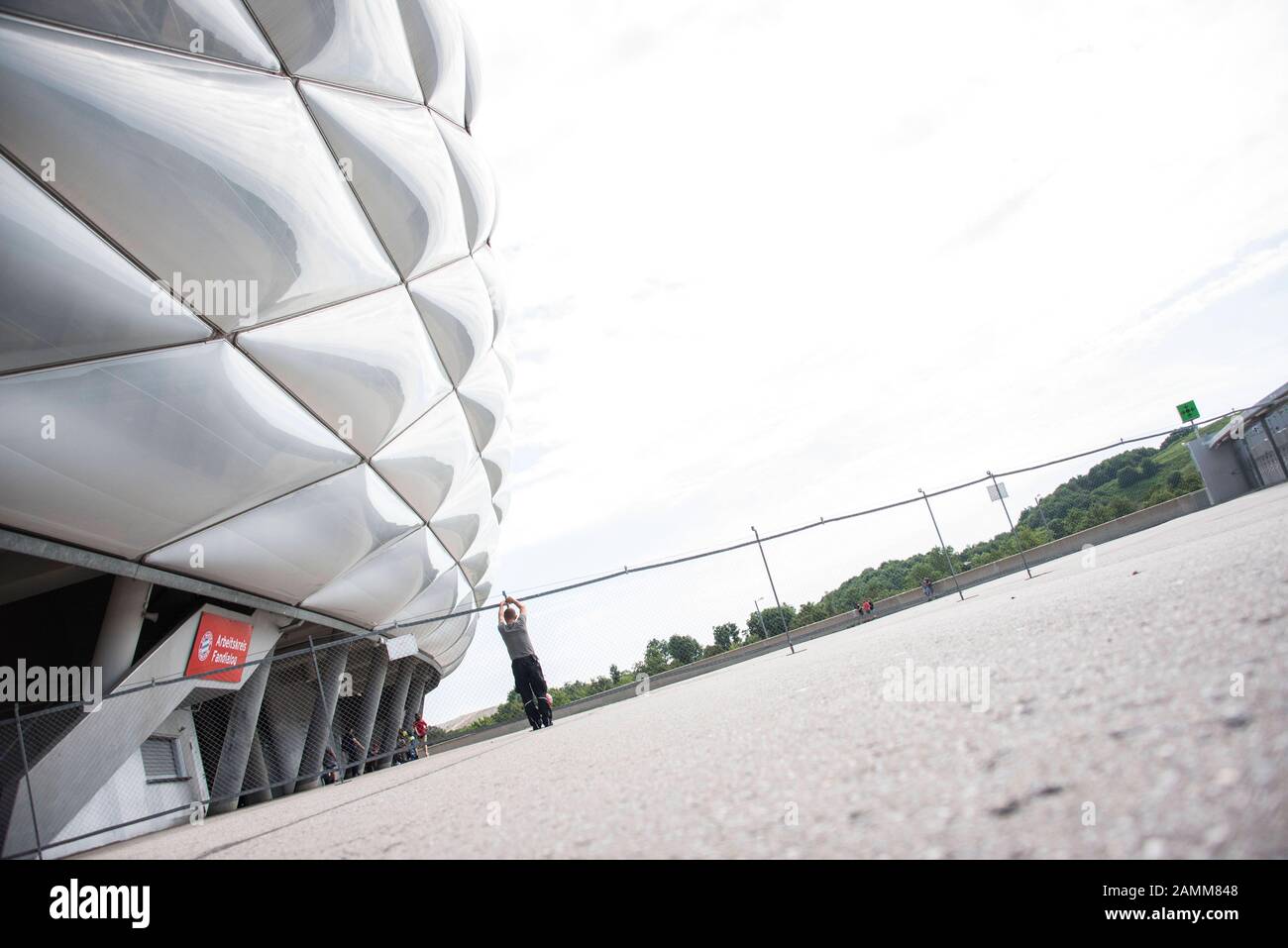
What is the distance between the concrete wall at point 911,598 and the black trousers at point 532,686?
233 inches

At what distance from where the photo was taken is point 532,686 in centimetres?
838

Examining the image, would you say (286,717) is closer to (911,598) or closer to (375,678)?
(375,678)

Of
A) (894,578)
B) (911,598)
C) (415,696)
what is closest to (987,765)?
(911,598)

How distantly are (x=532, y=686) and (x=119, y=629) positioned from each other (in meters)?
5.33

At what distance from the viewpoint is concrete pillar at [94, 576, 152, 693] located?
869 cm

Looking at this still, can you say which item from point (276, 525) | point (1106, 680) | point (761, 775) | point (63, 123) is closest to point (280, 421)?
point (276, 525)

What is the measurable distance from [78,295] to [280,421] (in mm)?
2498

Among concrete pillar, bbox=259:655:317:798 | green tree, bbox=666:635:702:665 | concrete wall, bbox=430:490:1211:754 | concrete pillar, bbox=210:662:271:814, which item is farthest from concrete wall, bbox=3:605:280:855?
concrete wall, bbox=430:490:1211:754

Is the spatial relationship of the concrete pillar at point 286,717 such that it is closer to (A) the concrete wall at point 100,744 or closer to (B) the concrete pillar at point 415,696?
(A) the concrete wall at point 100,744

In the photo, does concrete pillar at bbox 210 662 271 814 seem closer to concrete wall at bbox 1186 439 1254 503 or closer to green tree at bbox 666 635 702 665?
green tree at bbox 666 635 702 665

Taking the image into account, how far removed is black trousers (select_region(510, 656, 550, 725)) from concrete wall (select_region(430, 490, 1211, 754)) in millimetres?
5907

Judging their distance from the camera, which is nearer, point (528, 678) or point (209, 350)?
point (209, 350)

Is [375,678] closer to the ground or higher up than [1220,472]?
higher up

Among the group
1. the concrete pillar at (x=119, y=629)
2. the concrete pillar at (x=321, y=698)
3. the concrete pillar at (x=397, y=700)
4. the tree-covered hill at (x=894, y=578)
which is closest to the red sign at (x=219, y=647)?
the concrete pillar at (x=119, y=629)
